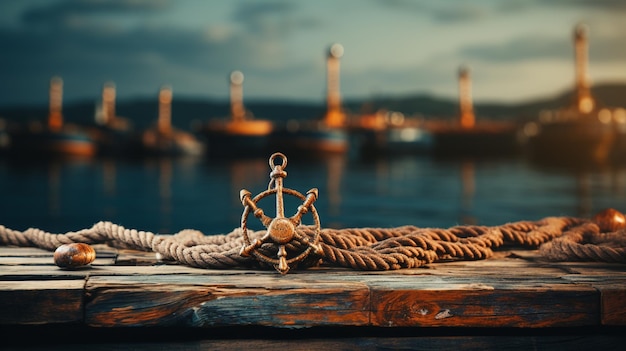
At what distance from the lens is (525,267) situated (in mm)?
2738

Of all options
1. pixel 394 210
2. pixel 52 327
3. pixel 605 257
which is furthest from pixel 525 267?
pixel 394 210

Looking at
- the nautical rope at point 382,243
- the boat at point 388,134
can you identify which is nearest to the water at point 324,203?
the nautical rope at point 382,243

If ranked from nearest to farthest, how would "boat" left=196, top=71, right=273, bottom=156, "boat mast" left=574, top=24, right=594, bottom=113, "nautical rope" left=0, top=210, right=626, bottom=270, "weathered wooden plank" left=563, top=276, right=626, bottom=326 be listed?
1. "weathered wooden plank" left=563, top=276, right=626, bottom=326
2. "nautical rope" left=0, top=210, right=626, bottom=270
3. "boat mast" left=574, top=24, right=594, bottom=113
4. "boat" left=196, top=71, right=273, bottom=156

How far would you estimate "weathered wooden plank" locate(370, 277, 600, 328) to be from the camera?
2234 mm

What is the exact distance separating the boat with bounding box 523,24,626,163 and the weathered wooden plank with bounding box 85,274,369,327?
5844 centimetres

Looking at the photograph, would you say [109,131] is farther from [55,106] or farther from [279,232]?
[279,232]

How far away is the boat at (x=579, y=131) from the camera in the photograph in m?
61.3

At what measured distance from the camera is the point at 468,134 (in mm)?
94375

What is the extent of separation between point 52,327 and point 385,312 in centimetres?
110

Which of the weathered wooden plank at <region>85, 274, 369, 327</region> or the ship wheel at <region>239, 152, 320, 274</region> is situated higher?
the ship wheel at <region>239, 152, 320, 274</region>

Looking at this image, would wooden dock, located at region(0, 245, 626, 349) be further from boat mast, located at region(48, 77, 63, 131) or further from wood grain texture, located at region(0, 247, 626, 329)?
boat mast, located at region(48, 77, 63, 131)

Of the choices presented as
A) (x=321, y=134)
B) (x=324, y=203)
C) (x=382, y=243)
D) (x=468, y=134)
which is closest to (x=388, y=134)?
(x=468, y=134)

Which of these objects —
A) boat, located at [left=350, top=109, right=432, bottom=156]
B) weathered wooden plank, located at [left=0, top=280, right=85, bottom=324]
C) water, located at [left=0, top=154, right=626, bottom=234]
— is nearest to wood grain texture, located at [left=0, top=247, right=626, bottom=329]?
weathered wooden plank, located at [left=0, top=280, right=85, bottom=324]

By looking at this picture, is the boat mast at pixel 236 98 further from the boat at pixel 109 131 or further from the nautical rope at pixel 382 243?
the nautical rope at pixel 382 243
